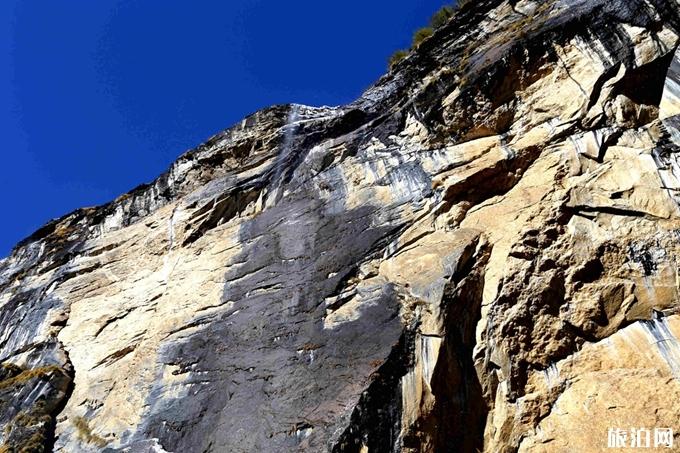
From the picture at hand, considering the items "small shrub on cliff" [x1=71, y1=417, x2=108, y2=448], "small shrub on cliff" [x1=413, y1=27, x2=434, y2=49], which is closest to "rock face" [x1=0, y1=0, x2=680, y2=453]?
"small shrub on cliff" [x1=71, y1=417, x2=108, y2=448]

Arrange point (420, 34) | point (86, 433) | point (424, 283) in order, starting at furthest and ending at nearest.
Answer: point (420, 34) → point (86, 433) → point (424, 283)

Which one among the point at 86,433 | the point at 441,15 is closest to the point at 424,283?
the point at 86,433

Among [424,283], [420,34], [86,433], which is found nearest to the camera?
[424,283]

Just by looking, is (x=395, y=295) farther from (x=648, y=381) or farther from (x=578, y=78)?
(x=578, y=78)

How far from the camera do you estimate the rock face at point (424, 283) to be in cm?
960

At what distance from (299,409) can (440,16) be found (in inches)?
891

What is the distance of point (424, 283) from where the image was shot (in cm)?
1114

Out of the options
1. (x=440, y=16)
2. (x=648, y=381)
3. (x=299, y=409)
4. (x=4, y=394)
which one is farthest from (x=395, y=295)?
(x=440, y=16)

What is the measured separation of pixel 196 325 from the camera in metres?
13.3

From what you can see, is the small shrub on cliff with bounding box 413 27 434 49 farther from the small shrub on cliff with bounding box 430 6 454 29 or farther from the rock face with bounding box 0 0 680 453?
the rock face with bounding box 0 0 680 453

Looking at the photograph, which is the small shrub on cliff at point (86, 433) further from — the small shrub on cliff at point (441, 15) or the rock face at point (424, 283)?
the small shrub on cliff at point (441, 15)

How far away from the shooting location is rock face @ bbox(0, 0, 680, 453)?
960 cm

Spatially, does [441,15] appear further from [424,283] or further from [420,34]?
[424,283]

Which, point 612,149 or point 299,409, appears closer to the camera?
point 299,409
